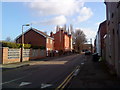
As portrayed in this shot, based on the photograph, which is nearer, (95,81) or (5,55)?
(95,81)

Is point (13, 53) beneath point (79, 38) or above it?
beneath

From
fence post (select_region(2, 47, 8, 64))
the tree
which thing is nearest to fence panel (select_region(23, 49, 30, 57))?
fence post (select_region(2, 47, 8, 64))

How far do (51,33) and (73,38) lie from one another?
29487mm

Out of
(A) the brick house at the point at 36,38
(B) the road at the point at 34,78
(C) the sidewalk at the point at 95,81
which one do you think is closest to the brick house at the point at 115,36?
(C) the sidewalk at the point at 95,81

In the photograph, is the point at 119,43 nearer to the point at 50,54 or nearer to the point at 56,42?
the point at 50,54

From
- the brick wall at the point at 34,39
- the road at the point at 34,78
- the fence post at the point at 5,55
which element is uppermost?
the brick wall at the point at 34,39

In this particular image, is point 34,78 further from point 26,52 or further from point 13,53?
point 26,52

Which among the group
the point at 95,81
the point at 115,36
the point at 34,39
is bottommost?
the point at 95,81

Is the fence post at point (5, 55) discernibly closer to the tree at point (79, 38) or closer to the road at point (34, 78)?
the road at point (34, 78)

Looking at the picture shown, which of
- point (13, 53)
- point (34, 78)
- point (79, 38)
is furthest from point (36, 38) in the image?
Answer: point (79, 38)

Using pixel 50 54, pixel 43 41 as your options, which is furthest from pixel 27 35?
pixel 50 54

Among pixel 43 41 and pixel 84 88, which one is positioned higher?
pixel 43 41

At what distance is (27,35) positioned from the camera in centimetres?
4947

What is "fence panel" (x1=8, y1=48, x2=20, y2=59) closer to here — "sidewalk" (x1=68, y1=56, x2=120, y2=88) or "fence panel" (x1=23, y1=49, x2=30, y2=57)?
"fence panel" (x1=23, y1=49, x2=30, y2=57)
